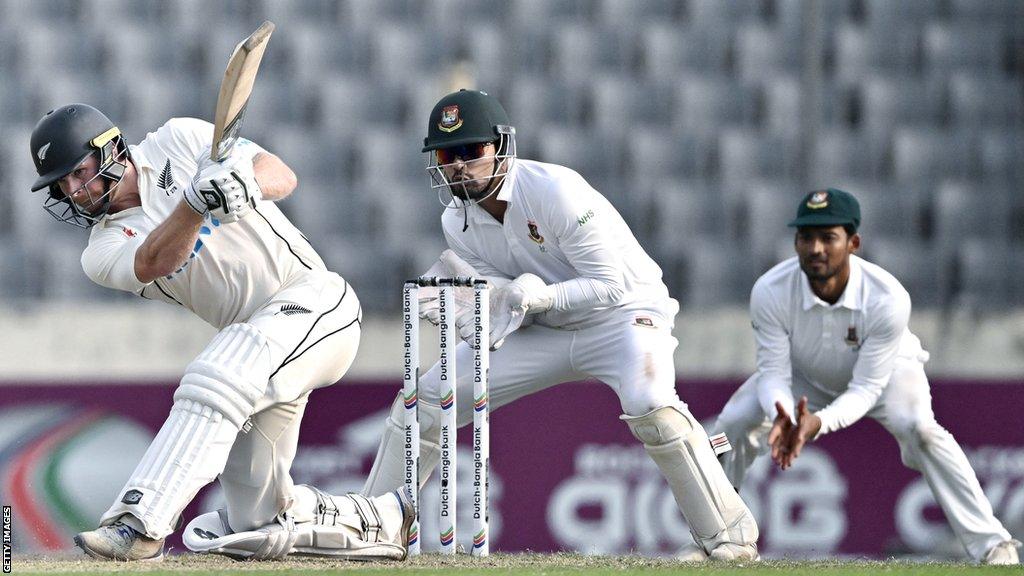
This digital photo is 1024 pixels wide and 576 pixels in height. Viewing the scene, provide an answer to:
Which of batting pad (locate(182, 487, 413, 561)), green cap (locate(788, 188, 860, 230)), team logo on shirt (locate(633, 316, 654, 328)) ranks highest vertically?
green cap (locate(788, 188, 860, 230))

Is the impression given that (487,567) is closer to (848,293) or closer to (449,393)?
(449,393)

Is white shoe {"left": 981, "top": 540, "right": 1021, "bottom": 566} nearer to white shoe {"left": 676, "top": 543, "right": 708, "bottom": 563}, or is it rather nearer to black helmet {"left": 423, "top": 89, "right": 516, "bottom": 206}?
white shoe {"left": 676, "top": 543, "right": 708, "bottom": 563}

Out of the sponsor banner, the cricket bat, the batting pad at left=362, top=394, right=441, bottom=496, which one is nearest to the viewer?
the cricket bat

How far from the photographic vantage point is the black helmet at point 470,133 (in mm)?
4250

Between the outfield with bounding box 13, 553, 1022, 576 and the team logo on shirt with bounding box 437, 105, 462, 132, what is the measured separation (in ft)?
3.79

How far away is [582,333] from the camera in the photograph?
4516mm

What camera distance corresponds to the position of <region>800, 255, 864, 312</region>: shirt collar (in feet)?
17.1

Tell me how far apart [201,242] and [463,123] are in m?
0.80

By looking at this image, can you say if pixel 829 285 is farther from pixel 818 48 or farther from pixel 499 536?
pixel 818 48

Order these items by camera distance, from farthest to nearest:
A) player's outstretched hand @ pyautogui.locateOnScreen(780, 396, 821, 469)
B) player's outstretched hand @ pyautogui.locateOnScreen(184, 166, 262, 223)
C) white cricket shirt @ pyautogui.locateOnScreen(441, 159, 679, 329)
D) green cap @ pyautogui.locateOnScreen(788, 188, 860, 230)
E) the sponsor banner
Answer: the sponsor banner
green cap @ pyautogui.locateOnScreen(788, 188, 860, 230)
player's outstretched hand @ pyautogui.locateOnScreen(780, 396, 821, 469)
white cricket shirt @ pyautogui.locateOnScreen(441, 159, 679, 329)
player's outstretched hand @ pyautogui.locateOnScreen(184, 166, 262, 223)

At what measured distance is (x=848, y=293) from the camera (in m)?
5.23

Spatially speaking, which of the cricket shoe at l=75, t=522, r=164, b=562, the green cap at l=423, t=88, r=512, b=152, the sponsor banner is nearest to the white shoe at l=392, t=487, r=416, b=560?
the cricket shoe at l=75, t=522, r=164, b=562

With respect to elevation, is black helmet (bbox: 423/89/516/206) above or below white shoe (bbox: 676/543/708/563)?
above

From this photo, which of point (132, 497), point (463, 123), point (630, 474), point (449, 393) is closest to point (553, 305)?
point (449, 393)
